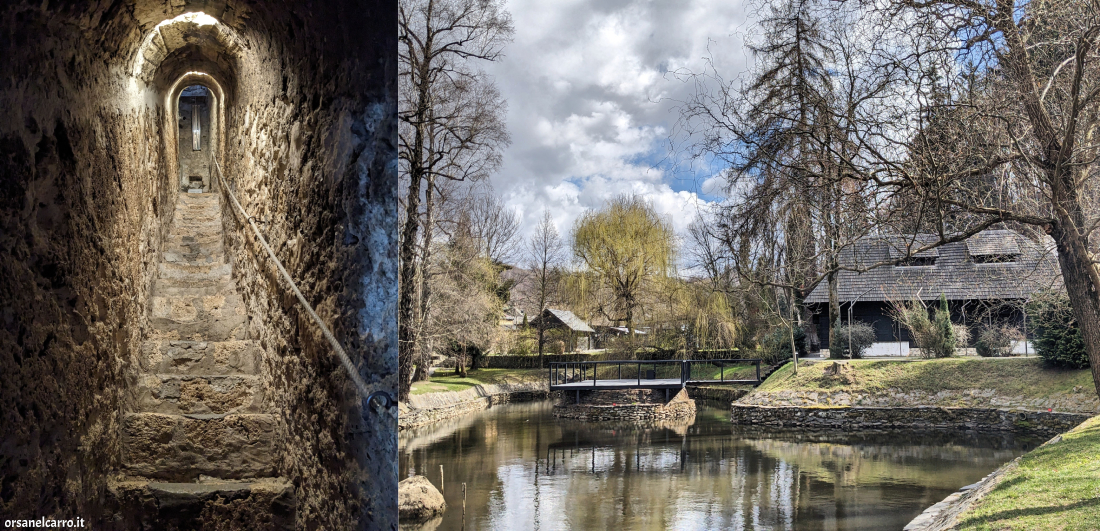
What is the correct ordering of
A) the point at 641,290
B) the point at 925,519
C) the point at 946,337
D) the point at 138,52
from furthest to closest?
the point at 641,290 → the point at 946,337 → the point at 925,519 → the point at 138,52

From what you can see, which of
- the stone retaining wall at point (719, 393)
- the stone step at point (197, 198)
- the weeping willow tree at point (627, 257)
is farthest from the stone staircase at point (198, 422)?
the weeping willow tree at point (627, 257)

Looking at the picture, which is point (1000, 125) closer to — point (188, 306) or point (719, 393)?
point (188, 306)

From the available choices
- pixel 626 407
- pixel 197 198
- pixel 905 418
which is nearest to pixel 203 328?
pixel 197 198

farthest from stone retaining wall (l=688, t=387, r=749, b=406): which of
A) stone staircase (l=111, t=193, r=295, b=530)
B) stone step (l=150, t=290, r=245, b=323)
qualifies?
Answer: stone staircase (l=111, t=193, r=295, b=530)

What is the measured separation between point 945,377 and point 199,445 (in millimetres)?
18996

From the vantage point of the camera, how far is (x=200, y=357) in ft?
14.5

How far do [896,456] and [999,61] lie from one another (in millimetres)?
10884

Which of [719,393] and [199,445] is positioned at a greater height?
[199,445]

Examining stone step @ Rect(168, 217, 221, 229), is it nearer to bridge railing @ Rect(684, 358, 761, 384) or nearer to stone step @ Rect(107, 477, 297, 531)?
stone step @ Rect(107, 477, 297, 531)

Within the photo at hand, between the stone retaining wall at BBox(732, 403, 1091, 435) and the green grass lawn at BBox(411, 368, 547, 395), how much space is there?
917cm

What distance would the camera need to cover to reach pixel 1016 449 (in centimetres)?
1398

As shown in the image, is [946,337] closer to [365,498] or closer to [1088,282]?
[1088,282]

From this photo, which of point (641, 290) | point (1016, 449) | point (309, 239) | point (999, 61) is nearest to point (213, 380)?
point (309, 239)

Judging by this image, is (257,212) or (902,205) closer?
(257,212)
